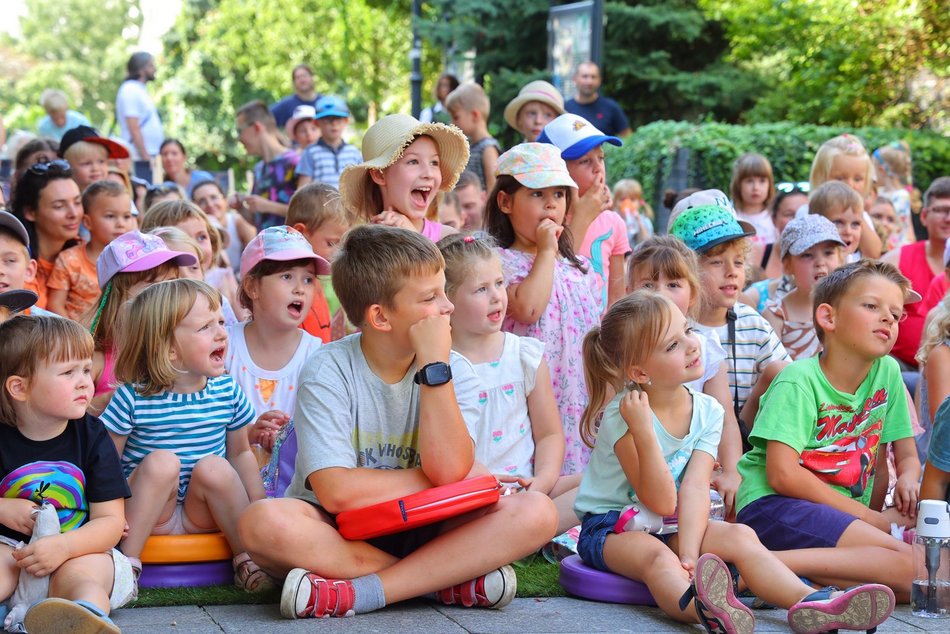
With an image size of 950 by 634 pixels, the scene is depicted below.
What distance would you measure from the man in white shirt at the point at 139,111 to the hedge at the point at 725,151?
5063 mm

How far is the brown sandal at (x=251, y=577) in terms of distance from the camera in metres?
3.78

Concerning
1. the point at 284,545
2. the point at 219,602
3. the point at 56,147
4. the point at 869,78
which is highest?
the point at 869,78

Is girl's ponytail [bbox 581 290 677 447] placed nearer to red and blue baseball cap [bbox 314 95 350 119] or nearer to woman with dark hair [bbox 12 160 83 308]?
woman with dark hair [bbox 12 160 83 308]

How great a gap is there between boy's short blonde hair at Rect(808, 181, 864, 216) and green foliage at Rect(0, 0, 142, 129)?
197 ft

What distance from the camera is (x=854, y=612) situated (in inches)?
130

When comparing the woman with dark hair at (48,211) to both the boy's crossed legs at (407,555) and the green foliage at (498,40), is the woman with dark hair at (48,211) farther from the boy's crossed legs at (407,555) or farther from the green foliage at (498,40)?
the green foliage at (498,40)

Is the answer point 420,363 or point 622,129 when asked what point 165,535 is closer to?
point 420,363

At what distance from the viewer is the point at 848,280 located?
4.20 m

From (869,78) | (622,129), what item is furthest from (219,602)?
(869,78)

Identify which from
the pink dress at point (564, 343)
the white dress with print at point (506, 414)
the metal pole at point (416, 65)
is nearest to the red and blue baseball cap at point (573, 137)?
the pink dress at point (564, 343)

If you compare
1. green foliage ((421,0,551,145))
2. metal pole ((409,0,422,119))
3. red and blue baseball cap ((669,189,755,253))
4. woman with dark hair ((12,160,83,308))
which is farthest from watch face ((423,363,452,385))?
metal pole ((409,0,422,119))

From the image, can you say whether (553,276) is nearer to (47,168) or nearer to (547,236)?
(547,236)

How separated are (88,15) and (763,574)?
75.5 metres

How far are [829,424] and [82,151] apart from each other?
4871 mm
